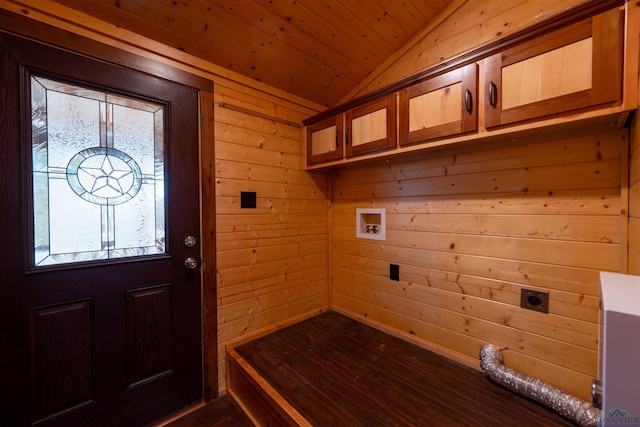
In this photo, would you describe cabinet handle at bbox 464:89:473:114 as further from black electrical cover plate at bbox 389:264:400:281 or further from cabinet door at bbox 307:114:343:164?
black electrical cover plate at bbox 389:264:400:281

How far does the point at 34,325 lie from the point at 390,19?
2602 mm

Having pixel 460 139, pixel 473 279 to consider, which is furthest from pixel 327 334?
pixel 460 139

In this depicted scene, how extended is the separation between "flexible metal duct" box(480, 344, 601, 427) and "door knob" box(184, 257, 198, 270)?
5.88 feet

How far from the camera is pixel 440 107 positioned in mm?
Answer: 1414

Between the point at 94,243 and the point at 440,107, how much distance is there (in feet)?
6.46

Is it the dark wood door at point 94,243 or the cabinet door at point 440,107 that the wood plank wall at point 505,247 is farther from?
the dark wood door at point 94,243

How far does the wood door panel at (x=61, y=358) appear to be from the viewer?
1.22 metres

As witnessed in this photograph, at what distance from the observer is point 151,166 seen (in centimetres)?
152

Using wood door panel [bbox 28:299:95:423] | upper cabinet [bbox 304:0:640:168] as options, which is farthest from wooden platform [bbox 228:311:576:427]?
upper cabinet [bbox 304:0:640:168]

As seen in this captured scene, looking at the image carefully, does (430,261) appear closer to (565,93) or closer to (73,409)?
(565,93)

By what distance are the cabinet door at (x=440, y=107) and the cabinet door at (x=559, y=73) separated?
73mm

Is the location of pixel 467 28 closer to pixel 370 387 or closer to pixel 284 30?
pixel 284 30

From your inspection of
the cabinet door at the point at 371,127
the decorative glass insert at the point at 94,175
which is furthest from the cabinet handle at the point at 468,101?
the decorative glass insert at the point at 94,175

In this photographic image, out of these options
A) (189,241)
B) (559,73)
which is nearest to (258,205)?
(189,241)
